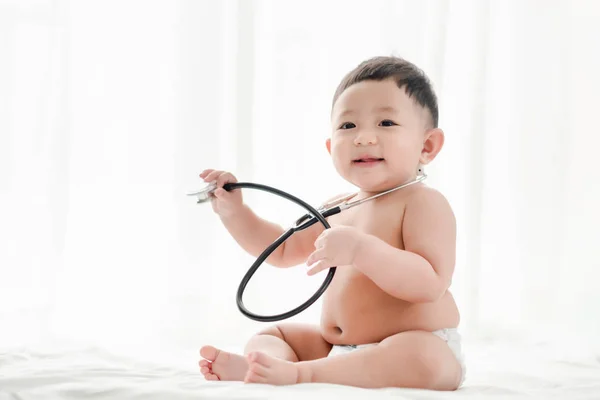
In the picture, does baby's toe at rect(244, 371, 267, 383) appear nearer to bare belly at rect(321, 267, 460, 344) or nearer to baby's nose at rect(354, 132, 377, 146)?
bare belly at rect(321, 267, 460, 344)

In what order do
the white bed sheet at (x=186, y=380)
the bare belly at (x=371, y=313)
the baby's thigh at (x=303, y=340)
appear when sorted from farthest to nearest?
the baby's thigh at (x=303, y=340) → the bare belly at (x=371, y=313) → the white bed sheet at (x=186, y=380)

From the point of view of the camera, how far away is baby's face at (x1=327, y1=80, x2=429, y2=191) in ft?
4.33

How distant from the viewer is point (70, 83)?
6.21 ft

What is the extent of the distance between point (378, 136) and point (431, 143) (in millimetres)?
122

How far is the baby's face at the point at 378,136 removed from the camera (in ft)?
4.33

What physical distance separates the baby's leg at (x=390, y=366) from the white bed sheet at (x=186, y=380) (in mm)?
39

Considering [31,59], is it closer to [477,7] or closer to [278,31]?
[278,31]

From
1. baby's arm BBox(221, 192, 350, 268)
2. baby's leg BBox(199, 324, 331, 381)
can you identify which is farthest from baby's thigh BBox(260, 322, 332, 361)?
baby's arm BBox(221, 192, 350, 268)

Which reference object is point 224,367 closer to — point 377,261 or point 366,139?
point 377,261

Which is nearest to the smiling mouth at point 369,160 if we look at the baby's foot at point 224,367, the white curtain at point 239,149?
the baby's foot at point 224,367

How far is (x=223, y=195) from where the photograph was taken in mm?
1430

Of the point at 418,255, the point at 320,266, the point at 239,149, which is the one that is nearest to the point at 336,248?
the point at 320,266

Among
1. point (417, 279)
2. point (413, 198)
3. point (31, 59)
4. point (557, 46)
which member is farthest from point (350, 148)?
point (557, 46)

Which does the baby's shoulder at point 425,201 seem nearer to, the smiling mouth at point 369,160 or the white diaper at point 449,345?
the smiling mouth at point 369,160
